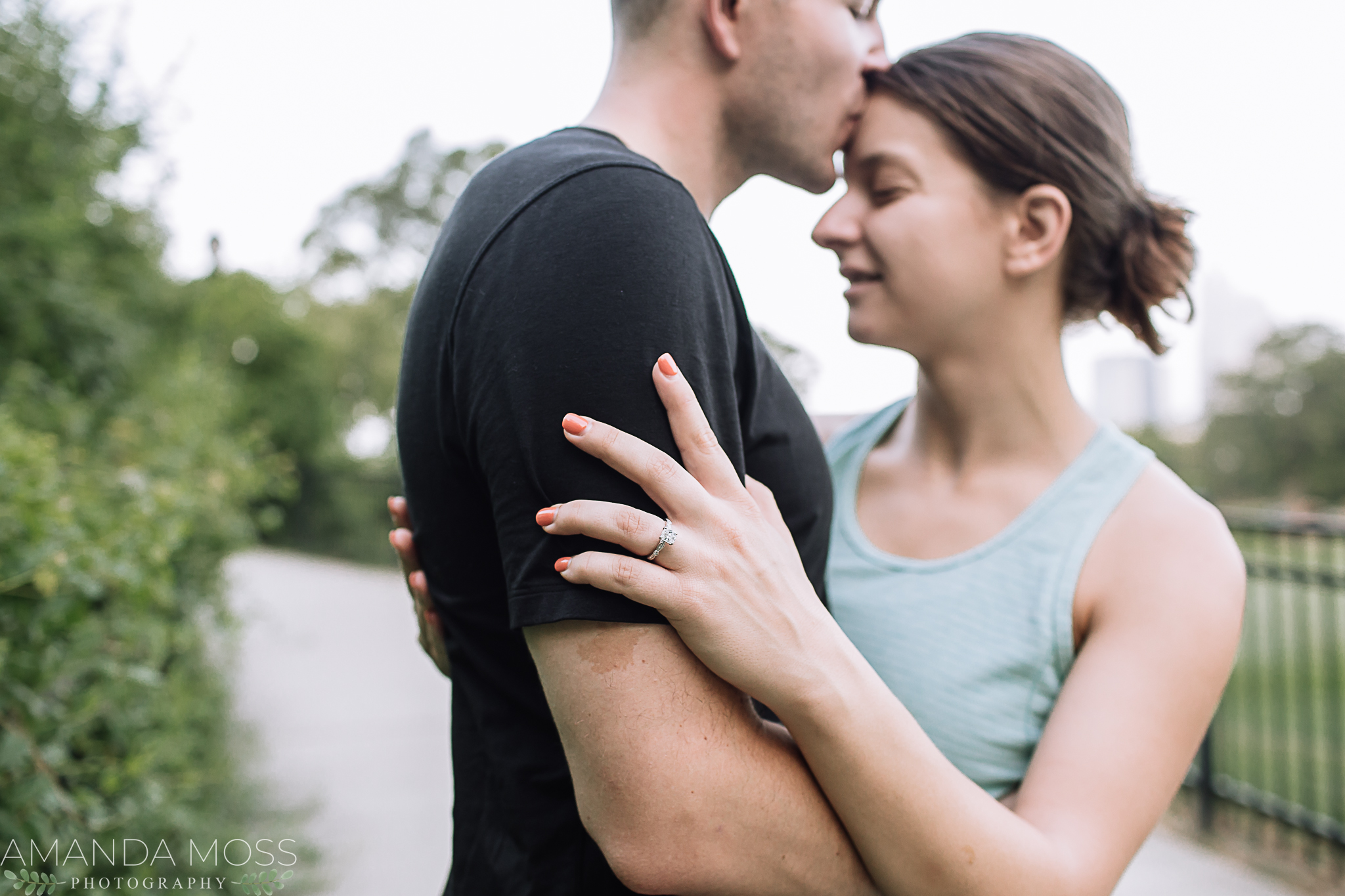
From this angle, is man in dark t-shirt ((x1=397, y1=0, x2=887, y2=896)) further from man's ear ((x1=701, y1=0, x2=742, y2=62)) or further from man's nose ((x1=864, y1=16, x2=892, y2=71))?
man's nose ((x1=864, y1=16, x2=892, y2=71))

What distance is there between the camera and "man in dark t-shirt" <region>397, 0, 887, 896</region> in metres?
0.94

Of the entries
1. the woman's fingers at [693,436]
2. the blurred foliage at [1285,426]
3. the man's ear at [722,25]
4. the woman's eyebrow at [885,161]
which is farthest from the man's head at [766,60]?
the blurred foliage at [1285,426]

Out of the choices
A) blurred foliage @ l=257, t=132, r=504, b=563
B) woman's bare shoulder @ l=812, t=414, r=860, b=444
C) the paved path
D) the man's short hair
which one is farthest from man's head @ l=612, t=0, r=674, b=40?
blurred foliage @ l=257, t=132, r=504, b=563

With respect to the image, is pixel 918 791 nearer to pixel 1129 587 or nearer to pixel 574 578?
pixel 574 578

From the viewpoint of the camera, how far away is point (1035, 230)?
66.8 inches

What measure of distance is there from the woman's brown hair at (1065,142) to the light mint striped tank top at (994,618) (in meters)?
0.35

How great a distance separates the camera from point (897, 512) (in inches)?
73.3

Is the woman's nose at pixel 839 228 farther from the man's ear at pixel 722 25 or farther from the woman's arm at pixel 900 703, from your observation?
the woman's arm at pixel 900 703

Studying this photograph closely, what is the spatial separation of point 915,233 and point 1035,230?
0.25m

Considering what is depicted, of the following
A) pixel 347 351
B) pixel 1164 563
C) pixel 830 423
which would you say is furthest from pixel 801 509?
pixel 347 351

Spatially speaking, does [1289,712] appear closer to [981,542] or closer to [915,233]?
[981,542]

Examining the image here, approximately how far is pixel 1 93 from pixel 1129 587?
4526 millimetres

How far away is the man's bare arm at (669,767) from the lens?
0.94 metres

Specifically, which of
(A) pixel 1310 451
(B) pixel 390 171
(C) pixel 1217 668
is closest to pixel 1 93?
(C) pixel 1217 668
